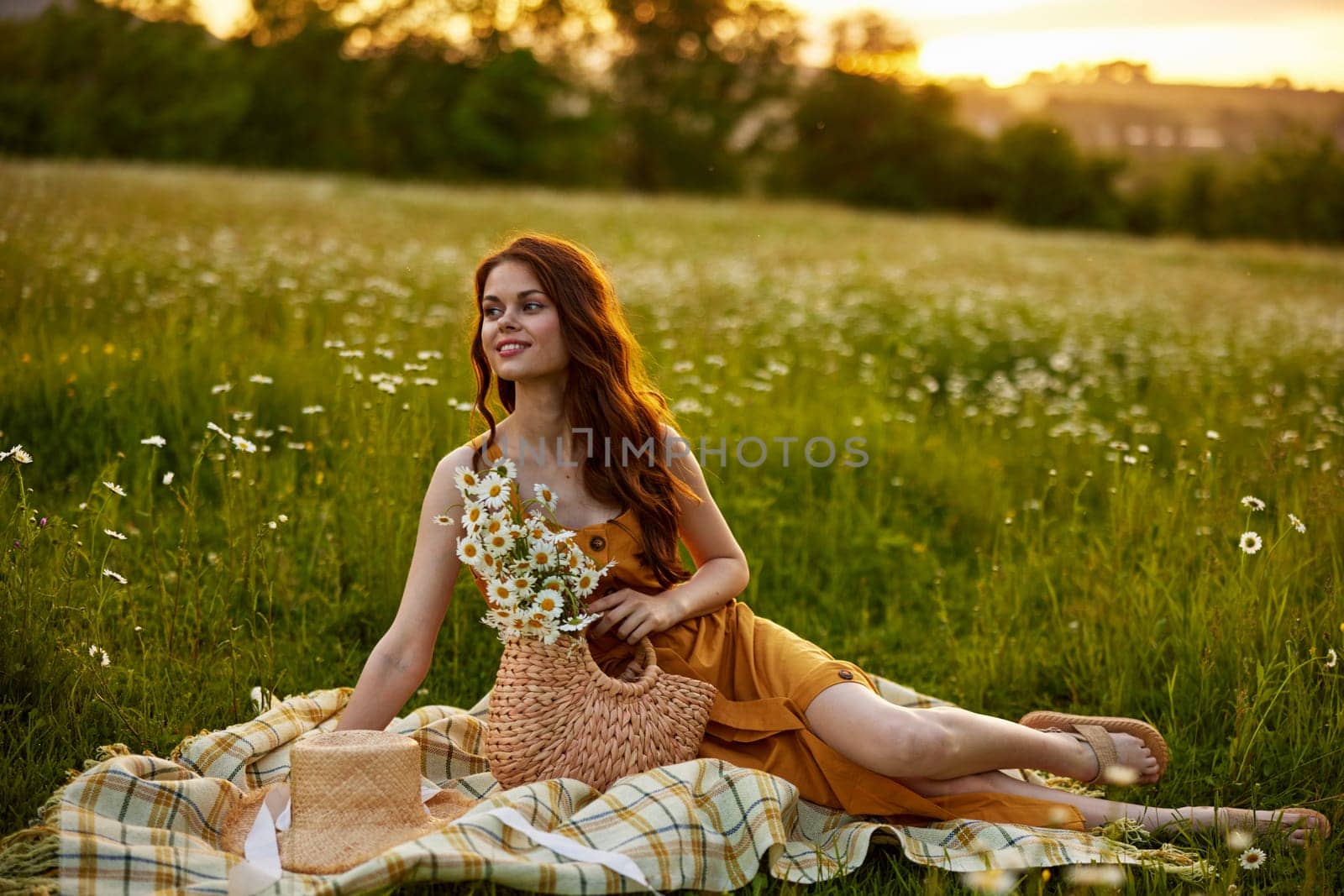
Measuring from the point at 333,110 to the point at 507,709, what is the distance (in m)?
41.4

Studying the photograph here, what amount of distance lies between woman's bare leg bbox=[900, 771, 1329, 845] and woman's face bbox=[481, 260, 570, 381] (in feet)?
4.84

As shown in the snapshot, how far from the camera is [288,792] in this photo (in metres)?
2.77

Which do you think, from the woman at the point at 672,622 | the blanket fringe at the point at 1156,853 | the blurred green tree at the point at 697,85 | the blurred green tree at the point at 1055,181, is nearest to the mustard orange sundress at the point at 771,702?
the woman at the point at 672,622

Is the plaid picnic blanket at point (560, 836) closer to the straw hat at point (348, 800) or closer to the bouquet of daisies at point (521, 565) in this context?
the straw hat at point (348, 800)

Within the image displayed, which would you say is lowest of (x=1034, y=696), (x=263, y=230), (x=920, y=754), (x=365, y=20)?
(x=1034, y=696)

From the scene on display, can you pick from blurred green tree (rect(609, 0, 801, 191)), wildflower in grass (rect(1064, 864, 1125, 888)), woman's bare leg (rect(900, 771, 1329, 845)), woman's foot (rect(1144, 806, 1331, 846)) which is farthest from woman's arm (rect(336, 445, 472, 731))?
blurred green tree (rect(609, 0, 801, 191))

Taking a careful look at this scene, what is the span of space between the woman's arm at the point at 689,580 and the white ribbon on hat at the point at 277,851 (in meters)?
0.57

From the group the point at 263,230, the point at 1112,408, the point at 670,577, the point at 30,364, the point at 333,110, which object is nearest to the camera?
the point at 670,577

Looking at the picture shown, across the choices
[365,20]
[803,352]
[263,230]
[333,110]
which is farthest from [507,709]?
[365,20]

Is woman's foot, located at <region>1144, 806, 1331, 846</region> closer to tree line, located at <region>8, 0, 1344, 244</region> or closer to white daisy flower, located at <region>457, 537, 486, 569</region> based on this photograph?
white daisy flower, located at <region>457, 537, 486, 569</region>

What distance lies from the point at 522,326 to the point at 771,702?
1201 mm

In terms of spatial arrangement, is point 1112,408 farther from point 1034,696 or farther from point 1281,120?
point 1281,120

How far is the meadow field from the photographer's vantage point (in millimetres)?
3248

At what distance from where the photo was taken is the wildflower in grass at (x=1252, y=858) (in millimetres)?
2590
